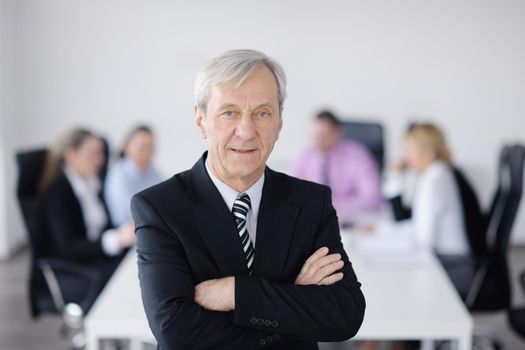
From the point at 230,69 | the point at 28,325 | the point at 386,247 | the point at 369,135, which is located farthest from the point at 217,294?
A: the point at 369,135

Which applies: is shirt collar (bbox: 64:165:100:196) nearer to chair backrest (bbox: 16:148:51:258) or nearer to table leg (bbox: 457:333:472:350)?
chair backrest (bbox: 16:148:51:258)

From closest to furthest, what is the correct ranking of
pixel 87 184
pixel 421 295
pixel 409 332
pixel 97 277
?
pixel 409 332
pixel 421 295
pixel 97 277
pixel 87 184

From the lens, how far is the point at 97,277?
380 cm

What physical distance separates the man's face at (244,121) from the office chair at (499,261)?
2545 mm

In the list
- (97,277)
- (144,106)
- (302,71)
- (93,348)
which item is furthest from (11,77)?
(93,348)

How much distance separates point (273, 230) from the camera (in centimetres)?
164

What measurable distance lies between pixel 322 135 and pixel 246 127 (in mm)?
3196

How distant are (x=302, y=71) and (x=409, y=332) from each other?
3807 mm

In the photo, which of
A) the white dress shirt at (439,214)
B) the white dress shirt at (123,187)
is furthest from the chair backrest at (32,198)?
the white dress shirt at (439,214)

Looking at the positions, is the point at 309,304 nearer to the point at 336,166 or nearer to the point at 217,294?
the point at 217,294

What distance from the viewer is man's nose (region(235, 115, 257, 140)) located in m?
1.48

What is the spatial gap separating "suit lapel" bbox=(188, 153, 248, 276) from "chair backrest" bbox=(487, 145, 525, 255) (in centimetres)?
246

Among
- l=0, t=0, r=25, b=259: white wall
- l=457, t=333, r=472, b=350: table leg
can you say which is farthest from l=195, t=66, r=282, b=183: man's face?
l=0, t=0, r=25, b=259: white wall

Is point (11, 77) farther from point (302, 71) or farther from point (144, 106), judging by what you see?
point (302, 71)
